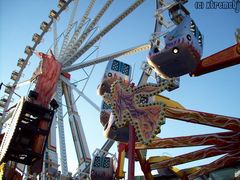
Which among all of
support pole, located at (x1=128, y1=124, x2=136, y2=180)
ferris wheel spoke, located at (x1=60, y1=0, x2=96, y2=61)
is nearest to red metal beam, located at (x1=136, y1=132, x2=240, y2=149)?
support pole, located at (x1=128, y1=124, x2=136, y2=180)

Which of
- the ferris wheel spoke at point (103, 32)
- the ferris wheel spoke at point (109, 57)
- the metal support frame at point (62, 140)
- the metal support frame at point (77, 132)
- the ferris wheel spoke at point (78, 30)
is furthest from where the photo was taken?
the ferris wheel spoke at point (78, 30)

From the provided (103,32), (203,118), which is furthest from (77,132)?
(203,118)

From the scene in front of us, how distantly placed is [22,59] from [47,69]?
1132cm

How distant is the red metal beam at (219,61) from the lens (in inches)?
298

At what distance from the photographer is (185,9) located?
8977mm

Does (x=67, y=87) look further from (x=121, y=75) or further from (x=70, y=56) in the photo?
(x=121, y=75)

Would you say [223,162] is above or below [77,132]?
below

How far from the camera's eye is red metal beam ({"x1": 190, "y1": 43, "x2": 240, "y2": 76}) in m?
7.57

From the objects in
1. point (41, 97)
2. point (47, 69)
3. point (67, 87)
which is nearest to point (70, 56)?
point (67, 87)

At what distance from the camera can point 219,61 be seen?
7.75 m

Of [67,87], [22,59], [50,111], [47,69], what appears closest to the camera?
[50,111]

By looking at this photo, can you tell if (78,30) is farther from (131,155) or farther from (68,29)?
(131,155)

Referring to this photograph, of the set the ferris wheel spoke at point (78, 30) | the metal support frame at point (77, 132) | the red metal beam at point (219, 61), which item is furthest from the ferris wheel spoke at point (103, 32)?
the red metal beam at point (219, 61)

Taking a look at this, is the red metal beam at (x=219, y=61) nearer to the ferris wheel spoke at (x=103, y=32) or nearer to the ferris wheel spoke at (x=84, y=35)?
the ferris wheel spoke at (x=103, y=32)
